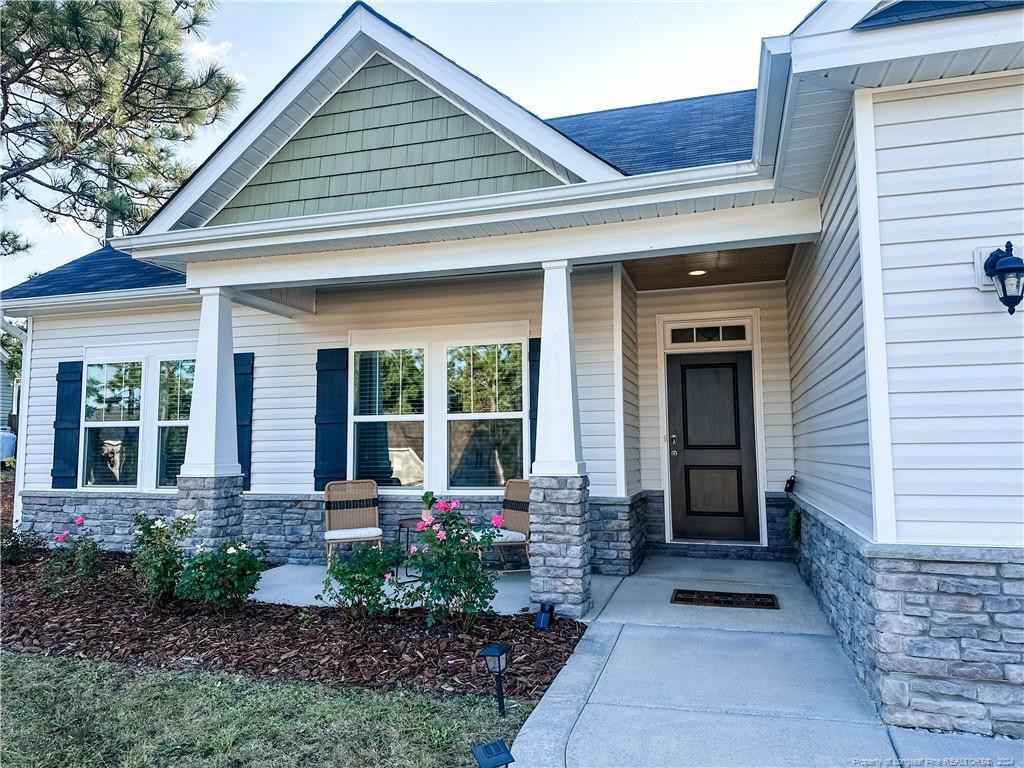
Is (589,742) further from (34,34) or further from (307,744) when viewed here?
(34,34)

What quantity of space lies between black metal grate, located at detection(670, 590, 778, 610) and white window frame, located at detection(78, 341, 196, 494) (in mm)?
5561

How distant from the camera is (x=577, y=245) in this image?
472 centimetres

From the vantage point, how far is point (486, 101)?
480 centimetres

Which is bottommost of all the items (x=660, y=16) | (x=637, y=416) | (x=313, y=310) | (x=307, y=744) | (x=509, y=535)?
(x=307, y=744)

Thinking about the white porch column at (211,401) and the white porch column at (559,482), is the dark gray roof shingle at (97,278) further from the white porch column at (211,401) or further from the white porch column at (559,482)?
the white porch column at (559,482)

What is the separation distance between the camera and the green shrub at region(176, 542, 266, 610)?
464 centimetres

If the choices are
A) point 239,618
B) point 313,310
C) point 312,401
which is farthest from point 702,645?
point 313,310

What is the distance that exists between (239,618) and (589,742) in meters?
3.02

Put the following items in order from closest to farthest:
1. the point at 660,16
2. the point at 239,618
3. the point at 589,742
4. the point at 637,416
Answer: the point at 589,742, the point at 239,618, the point at 660,16, the point at 637,416

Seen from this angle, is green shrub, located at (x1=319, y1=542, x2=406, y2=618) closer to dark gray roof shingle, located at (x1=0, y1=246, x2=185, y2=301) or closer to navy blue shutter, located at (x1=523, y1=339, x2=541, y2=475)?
navy blue shutter, located at (x1=523, y1=339, x2=541, y2=475)

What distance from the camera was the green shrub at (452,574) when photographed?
13.6 ft

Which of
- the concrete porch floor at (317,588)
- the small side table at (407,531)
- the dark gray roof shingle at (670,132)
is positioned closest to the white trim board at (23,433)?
the concrete porch floor at (317,588)

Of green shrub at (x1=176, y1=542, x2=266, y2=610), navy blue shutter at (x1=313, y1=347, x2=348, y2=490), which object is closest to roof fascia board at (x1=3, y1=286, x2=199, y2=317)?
navy blue shutter at (x1=313, y1=347, x2=348, y2=490)

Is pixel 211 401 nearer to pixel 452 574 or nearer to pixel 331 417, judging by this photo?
pixel 331 417
